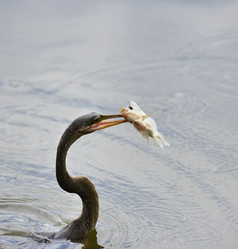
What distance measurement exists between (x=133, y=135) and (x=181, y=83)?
4.94 feet

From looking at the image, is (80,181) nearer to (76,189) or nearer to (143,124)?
(76,189)

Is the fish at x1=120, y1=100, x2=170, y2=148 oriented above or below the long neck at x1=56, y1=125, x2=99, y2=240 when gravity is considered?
above

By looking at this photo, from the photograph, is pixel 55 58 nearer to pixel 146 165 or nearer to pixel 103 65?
pixel 103 65

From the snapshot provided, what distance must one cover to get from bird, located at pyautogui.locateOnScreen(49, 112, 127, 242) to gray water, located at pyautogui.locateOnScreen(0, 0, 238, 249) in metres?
0.13

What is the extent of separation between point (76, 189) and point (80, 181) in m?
0.07

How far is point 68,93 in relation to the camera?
843cm

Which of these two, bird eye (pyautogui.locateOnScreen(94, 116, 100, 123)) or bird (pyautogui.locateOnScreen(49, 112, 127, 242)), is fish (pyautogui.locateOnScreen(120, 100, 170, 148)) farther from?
bird eye (pyautogui.locateOnScreen(94, 116, 100, 123))

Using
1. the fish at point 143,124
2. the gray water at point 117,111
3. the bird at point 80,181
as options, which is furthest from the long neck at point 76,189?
the fish at point 143,124

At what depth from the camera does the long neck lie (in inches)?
192

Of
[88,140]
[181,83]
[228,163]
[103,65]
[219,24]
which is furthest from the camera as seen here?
[219,24]

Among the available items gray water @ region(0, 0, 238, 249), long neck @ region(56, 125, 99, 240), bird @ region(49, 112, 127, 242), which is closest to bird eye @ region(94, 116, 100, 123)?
bird @ region(49, 112, 127, 242)

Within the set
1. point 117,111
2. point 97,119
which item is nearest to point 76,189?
point 97,119

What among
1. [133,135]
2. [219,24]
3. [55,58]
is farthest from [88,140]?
[219,24]

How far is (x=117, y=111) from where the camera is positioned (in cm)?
788
